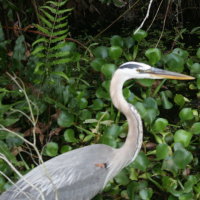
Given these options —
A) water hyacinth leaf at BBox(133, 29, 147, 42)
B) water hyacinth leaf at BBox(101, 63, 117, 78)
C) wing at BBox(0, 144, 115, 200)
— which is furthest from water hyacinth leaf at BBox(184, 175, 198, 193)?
water hyacinth leaf at BBox(133, 29, 147, 42)

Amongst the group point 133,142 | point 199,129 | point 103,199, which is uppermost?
point 133,142

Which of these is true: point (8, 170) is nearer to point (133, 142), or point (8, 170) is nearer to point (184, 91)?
point (133, 142)

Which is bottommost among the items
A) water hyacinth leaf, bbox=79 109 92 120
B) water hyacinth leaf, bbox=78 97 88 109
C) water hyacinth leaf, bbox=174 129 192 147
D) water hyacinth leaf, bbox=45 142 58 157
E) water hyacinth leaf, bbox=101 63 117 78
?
water hyacinth leaf, bbox=174 129 192 147

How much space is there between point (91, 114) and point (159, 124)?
606 millimetres

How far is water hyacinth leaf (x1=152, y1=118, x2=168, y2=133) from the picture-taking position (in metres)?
3.17

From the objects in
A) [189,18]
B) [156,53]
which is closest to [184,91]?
[156,53]

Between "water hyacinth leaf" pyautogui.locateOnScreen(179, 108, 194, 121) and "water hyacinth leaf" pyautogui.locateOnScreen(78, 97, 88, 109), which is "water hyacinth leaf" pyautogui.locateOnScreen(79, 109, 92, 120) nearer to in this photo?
"water hyacinth leaf" pyautogui.locateOnScreen(78, 97, 88, 109)

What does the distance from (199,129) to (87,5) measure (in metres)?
2.07

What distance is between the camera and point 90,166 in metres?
2.72

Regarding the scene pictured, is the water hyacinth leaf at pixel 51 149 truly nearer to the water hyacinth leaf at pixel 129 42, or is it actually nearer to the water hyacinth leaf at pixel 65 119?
the water hyacinth leaf at pixel 65 119

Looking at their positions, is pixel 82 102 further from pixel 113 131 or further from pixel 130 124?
pixel 130 124

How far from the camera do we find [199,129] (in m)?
3.20

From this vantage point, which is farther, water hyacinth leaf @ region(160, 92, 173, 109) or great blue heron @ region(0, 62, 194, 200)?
water hyacinth leaf @ region(160, 92, 173, 109)

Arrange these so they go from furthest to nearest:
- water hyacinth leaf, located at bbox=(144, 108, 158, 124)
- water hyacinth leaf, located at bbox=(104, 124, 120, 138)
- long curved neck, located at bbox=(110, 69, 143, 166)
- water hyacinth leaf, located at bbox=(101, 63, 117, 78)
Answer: water hyacinth leaf, located at bbox=(101, 63, 117, 78) → water hyacinth leaf, located at bbox=(144, 108, 158, 124) → water hyacinth leaf, located at bbox=(104, 124, 120, 138) → long curved neck, located at bbox=(110, 69, 143, 166)
